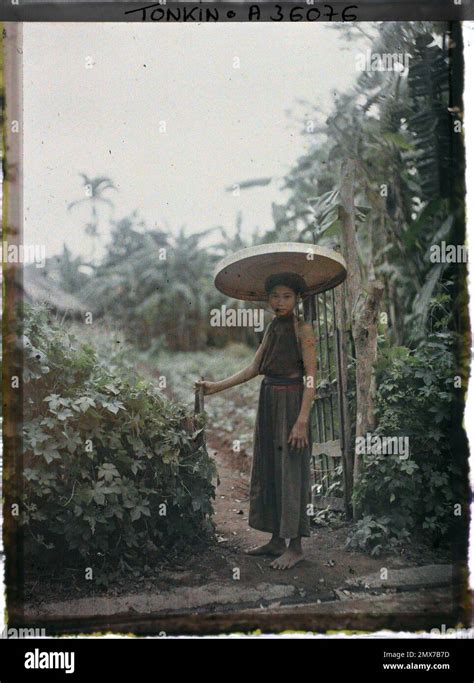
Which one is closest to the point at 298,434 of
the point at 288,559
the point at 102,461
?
the point at 288,559

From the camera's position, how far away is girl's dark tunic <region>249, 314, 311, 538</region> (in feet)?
12.9

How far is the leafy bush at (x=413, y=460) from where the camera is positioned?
391 cm

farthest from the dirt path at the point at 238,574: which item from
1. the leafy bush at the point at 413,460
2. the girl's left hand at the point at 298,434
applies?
the girl's left hand at the point at 298,434

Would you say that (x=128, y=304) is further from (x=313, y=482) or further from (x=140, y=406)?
(x=313, y=482)

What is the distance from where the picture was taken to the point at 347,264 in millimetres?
4031

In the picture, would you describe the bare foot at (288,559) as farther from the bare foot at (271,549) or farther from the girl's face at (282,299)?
the girl's face at (282,299)

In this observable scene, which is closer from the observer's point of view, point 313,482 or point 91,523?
point 91,523

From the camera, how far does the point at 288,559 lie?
388 centimetres

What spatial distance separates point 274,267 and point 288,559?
1.71 m

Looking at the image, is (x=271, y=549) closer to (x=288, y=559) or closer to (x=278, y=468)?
(x=288, y=559)

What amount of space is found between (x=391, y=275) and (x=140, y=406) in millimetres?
1718

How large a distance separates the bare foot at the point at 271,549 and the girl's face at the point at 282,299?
136cm

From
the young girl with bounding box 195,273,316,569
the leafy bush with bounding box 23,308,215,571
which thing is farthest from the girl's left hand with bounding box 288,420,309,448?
the leafy bush with bounding box 23,308,215,571
